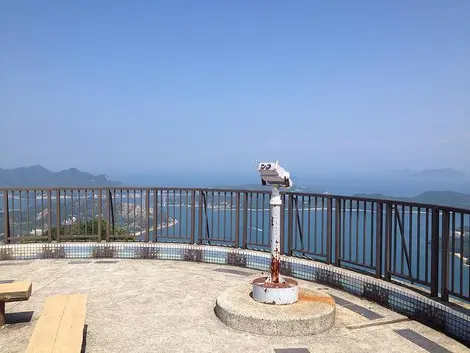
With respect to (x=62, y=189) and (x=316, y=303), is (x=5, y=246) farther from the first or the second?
(x=316, y=303)

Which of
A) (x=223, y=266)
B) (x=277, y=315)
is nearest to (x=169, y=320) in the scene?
(x=277, y=315)

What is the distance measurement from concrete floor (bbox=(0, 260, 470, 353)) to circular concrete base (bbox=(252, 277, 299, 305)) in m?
0.54

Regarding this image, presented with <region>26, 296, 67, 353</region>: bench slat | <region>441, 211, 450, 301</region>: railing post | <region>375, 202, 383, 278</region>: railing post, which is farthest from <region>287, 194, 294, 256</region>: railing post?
→ <region>26, 296, 67, 353</region>: bench slat

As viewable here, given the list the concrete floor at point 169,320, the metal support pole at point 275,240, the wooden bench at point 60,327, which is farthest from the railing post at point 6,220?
the metal support pole at point 275,240

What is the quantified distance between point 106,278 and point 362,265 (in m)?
3.98

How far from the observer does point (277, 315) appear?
4.51 metres

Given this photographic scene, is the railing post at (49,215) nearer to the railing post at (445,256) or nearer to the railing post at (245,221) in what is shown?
the railing post at (245,221)

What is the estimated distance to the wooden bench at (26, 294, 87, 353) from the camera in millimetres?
3260

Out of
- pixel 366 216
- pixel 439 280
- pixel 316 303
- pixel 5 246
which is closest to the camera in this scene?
pixel 316 303

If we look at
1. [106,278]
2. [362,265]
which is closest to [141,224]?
[106,278]

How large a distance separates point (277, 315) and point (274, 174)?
5.15 feet

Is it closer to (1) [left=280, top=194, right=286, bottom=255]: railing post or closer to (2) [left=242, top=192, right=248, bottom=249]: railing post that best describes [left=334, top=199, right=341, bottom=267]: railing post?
(1) [left=280, top=194, right=286, bottom=255]: railing post

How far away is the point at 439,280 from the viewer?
5.18m

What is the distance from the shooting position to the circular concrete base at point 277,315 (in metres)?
4.41
